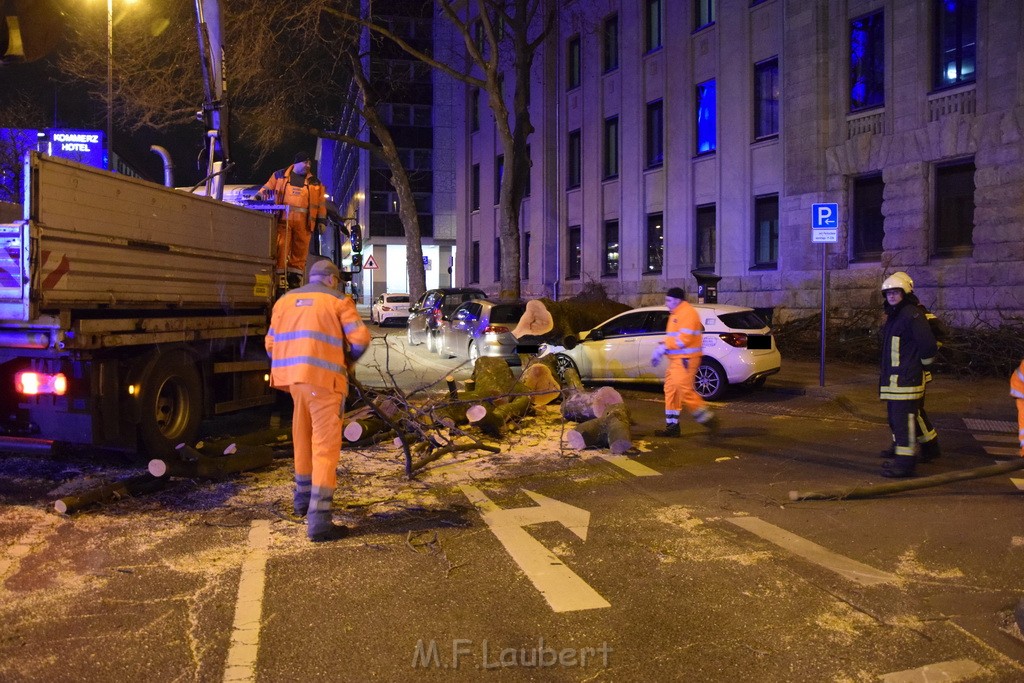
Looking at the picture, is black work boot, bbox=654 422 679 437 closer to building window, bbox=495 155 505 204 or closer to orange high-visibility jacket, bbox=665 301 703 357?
orange high-visibility jacket, bbox=665 301 703 357

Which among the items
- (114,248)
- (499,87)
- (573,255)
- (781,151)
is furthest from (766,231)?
(114,248)

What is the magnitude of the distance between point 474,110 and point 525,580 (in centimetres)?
3246

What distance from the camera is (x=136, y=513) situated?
643 cm

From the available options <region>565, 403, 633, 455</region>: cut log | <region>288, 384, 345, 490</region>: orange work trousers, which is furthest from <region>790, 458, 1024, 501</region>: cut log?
<region>288, 384, 345, 490</region>: orange work trousers

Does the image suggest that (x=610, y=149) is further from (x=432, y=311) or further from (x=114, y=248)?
(x=114, y=248)

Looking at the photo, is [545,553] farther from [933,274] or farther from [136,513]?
[933,274]

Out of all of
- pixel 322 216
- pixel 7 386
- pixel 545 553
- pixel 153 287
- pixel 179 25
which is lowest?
pixel 545 553

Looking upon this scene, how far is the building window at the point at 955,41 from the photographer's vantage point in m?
16.4

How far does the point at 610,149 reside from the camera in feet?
88.7

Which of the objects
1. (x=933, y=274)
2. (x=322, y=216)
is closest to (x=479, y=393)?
(x=322, y=216)

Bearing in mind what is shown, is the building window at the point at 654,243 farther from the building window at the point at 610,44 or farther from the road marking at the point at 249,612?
the road marking at the point at 249,612

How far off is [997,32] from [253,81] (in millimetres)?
17408

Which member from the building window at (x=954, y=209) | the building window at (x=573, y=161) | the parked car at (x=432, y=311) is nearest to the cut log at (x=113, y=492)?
the parked car at (x=432, y=311)

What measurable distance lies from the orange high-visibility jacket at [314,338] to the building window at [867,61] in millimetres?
15852
